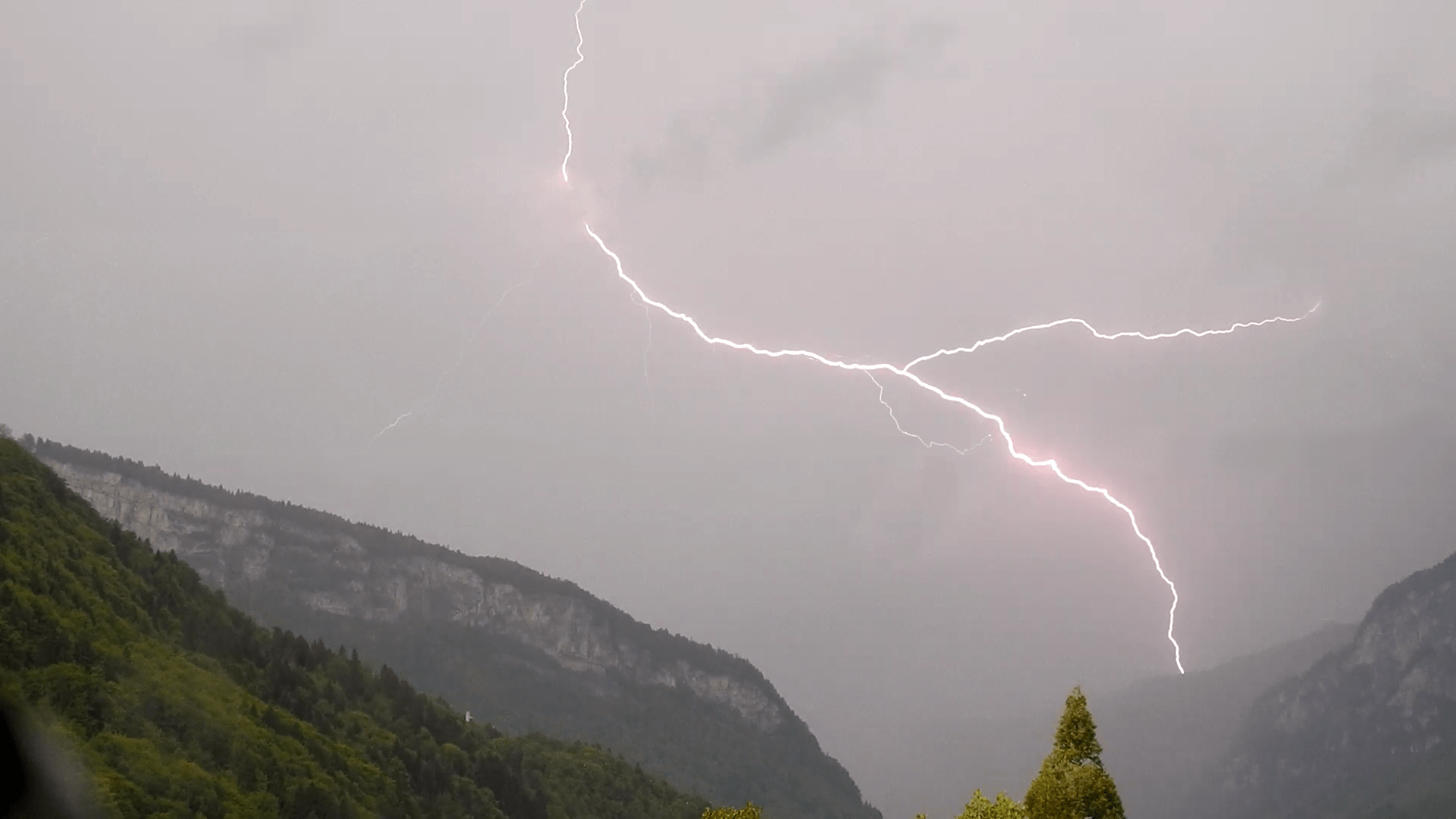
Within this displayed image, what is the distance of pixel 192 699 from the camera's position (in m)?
59.0

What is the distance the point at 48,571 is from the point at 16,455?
619 inches

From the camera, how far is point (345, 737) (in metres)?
82.9

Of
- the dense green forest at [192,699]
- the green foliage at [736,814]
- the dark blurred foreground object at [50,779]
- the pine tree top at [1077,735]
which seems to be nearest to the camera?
the pine tree top at [1077,735]

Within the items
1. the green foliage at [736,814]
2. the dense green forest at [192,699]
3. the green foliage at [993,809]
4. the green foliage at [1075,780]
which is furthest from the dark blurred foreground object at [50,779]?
the green foliage at [1075,780]

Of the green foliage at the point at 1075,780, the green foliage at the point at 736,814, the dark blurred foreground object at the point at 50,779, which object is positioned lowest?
the dark blurred foreground object at the point at 50,779

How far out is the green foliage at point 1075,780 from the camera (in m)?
30.4

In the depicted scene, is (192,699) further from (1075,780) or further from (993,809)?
(1075,780)

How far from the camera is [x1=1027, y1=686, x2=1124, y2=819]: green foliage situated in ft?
99.7

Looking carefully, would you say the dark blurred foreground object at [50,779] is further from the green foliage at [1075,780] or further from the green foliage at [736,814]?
the green foliage at [1075,780]

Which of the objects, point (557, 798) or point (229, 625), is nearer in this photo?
point (229, 625)

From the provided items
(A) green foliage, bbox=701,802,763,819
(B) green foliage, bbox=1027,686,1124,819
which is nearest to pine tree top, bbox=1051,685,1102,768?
(B) green foliage, bbox=1027,686,1124,819

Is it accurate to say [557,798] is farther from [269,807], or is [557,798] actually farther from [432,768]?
[269,807]

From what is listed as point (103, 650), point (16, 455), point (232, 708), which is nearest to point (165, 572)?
point (16, 455)

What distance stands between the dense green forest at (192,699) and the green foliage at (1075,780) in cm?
3410
